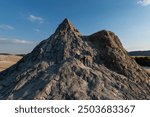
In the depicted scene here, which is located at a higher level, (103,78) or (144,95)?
(103,78)

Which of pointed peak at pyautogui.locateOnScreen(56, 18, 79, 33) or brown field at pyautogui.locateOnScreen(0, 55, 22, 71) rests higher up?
pointed peak at pyautogui.locateOnScreen(56, 18, 79, 33)

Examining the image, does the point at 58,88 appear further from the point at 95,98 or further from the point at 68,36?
the point at 68,36

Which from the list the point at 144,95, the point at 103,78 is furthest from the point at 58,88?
the point at 144,95

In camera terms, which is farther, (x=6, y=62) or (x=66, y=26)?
(x=6, y=62)

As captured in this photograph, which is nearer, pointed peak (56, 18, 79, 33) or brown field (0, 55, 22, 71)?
pointed peak (56, 18, 79, 33)

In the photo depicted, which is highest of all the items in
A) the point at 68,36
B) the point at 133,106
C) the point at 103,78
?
the point at 68,36

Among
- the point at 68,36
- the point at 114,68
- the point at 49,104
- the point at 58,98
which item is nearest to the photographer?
the point at 49,104

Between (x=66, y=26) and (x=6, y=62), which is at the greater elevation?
(x=66, y=26)

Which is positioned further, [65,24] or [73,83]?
[65,24]

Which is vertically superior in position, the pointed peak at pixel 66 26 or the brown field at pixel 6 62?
the pointed peak at pixel 66 26

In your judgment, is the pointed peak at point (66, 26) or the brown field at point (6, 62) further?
the brown field at point (6, 62)

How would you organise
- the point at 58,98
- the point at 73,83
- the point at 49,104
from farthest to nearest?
the point at 73,83 < the point at 58,98 < the point at 49,104
